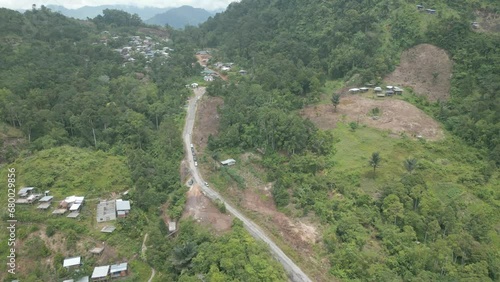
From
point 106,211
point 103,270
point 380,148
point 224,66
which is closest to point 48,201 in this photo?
point 106,211

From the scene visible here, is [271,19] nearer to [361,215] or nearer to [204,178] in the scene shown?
[204,178]

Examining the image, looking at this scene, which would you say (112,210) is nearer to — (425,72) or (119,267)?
(119,267)

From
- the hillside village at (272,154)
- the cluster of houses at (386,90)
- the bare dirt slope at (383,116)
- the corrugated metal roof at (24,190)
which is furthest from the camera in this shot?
the cluster of houses at (386,90)

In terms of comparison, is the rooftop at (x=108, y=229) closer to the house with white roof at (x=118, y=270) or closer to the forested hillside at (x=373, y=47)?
the house with white roof at (x=118, y=270)

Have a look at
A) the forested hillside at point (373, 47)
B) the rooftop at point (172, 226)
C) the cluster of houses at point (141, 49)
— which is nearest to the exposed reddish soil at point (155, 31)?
the cluster of houses at point (141, 49)

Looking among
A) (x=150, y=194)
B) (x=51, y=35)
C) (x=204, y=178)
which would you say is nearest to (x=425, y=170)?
(x=204, y=178)
